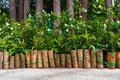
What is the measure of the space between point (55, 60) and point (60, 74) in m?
0.58

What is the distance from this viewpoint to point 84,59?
545cm

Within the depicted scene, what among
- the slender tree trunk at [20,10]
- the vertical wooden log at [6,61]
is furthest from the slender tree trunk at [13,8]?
the vertical wooden log at [6,61]

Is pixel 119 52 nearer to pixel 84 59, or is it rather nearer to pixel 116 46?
pixel 116 46

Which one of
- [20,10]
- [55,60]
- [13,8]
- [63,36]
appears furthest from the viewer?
[20,10]

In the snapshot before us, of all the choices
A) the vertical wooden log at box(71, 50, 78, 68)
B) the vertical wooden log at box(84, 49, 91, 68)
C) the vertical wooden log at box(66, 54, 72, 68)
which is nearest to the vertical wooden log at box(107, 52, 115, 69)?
the vertical wooden log at box(84, 49, 91, 68)

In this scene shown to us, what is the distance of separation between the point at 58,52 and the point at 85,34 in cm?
61

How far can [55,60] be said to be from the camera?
18.3 feet

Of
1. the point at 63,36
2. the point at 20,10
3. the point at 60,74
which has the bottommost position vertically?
the point at 60,74

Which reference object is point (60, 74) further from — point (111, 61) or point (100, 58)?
point (111, 61)

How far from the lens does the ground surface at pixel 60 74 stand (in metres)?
4.84

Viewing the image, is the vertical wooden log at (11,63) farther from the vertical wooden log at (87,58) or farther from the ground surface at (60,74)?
the vertical wooden log at (87,58)

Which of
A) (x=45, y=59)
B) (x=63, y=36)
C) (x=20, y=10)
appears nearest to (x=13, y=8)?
(x=20, y=10)

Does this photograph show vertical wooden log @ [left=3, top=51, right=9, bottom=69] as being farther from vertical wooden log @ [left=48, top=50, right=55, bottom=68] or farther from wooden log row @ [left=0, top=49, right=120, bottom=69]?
vertical wooden log @ [left=48, top=50, right=55, bottom=68]

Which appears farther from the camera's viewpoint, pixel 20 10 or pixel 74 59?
pixel 20 10
